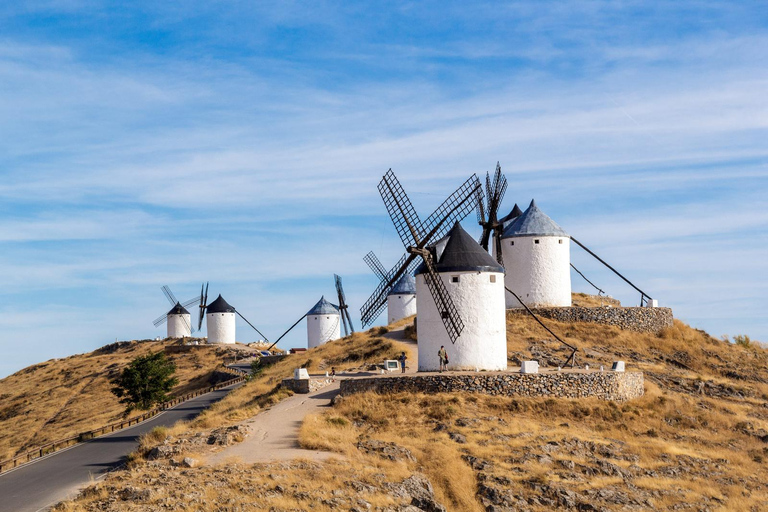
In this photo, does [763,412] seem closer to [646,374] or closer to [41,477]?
[646,374]

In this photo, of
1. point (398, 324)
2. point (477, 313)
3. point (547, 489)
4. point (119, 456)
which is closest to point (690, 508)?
point (547, 489)

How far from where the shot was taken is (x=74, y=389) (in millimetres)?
77125

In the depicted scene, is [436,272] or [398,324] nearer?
[436,272]

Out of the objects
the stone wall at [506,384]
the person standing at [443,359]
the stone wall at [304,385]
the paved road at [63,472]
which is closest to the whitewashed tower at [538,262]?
the stone wall at [506,384]

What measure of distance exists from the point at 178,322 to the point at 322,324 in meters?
32.1

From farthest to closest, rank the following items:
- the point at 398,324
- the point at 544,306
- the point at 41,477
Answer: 1. the point at 398,324
2. the point at 544,306
3. the point at 41,477

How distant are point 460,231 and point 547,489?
15108 mm

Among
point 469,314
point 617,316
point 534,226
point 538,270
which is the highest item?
point 534,226

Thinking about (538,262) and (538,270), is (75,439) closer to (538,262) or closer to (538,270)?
(538,270)

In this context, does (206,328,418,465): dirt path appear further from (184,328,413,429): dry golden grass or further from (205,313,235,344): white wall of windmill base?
(205,313,235,344): white wall of windmill base

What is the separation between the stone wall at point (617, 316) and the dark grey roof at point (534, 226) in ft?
15.2

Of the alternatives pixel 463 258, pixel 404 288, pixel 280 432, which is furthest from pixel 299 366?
pixel 404 288

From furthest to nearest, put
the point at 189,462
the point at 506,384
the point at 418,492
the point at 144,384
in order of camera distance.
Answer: the point at 144,384
the point at 506,384
the point at 189,462
the point at 418,492

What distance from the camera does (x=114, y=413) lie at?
56.8 m
